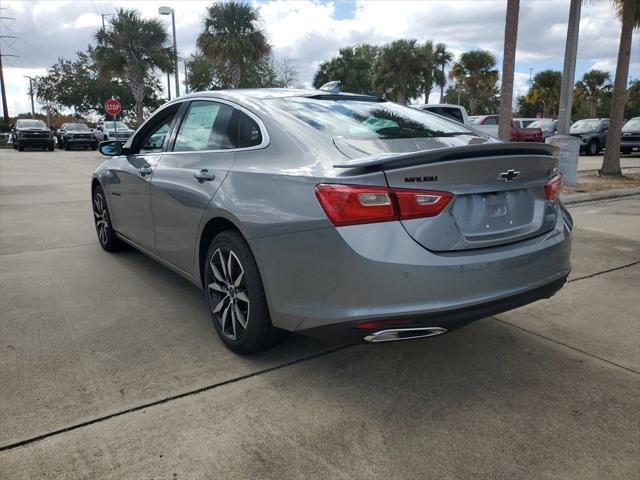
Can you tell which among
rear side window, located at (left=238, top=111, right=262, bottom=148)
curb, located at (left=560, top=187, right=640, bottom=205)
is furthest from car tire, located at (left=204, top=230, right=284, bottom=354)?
curb, located at (left=560, top=187, right=640, bottom=205)

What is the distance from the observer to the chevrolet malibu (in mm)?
2465

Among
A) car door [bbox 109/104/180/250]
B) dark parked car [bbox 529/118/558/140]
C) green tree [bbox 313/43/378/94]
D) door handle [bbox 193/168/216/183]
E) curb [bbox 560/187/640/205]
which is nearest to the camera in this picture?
door handle [bbox 193/168/216/183]

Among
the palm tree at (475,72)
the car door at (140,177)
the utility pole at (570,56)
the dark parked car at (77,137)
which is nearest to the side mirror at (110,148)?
the car door at (140,177)

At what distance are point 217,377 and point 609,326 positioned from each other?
8.91ft

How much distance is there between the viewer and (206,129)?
3.76 m

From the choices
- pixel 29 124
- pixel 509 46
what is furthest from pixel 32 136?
pixel 509 46

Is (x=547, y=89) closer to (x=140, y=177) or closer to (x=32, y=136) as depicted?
(x=32, y=136)

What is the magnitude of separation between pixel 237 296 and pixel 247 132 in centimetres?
99

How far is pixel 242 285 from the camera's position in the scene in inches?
122

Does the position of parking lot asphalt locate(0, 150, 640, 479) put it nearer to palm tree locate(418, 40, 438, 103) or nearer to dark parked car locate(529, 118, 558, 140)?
dark parked car locate(529, 118, 558, 140)

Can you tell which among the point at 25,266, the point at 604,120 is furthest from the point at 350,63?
the point at 25,266

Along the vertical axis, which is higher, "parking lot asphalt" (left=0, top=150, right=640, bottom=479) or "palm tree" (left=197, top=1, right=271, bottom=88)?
"palm tree" (left=197, top=1, right=271, bottom=88)

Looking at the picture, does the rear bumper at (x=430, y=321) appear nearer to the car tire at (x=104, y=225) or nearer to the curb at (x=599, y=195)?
the car tire at (x=104, y=225)

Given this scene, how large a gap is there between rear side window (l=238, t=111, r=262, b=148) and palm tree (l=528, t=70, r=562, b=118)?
5711cm
